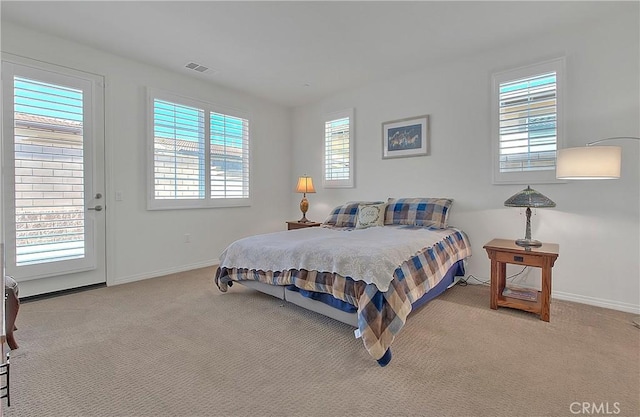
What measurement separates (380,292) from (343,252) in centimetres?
42

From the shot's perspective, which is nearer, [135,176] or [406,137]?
[135,176]

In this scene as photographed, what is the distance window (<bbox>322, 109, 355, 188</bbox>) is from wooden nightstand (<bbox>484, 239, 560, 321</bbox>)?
2.33 m

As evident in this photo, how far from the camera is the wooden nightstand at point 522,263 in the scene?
270 cm

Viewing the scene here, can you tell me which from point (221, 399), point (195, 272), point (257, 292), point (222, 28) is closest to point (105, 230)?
point (195, 272)

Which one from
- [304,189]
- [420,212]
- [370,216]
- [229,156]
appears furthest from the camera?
[304,189]

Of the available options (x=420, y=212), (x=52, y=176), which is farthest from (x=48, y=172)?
(x=420, y=212)

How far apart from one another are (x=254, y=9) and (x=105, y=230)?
2.75 m

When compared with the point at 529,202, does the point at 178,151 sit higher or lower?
higher

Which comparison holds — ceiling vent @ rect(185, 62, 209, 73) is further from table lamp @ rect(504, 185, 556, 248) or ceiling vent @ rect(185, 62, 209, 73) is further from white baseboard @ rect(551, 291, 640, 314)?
white baseboard @ rect(551, 291, 640, 314)

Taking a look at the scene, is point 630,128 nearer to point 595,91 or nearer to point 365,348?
point 595,91

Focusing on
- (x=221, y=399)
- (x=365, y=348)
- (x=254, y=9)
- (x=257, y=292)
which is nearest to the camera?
(x=221, y=399)

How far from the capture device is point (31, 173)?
10.5 feet

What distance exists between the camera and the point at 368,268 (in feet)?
7.48

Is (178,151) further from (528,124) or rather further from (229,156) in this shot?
(528,124)
